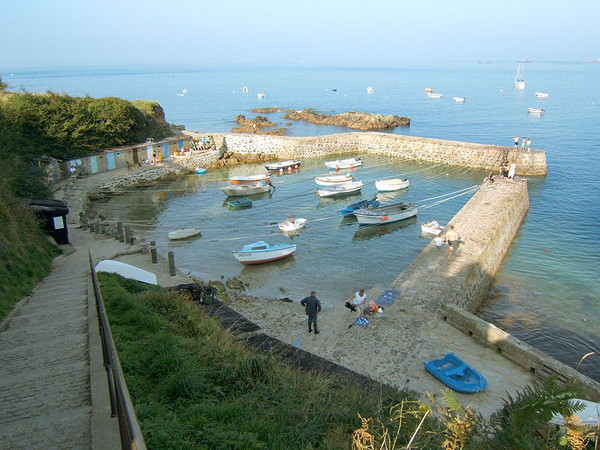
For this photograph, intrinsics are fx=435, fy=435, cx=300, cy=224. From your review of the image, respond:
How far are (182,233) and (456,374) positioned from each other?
56.2ft

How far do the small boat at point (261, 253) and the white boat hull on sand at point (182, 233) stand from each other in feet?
14.6

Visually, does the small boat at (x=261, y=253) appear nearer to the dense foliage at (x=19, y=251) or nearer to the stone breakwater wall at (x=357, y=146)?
the dense foliage at (x=19, y=251)

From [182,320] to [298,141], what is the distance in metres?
35.0

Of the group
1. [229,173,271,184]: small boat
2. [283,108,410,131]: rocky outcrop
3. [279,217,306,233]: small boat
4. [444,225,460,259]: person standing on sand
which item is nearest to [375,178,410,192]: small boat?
[229,173,271,184]: small boat

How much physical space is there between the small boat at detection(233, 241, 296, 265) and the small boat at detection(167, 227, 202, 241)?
444 cm

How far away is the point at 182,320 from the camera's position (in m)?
9.17

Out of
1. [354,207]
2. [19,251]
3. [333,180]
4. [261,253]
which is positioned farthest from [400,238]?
[19,251]

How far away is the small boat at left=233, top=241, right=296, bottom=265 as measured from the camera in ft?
65.9

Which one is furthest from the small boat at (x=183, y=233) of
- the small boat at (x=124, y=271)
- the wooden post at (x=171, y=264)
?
the small boat at (x=124, y=271)

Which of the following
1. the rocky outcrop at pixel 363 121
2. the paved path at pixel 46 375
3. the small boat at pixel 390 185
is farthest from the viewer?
the rocky outcrop at pixel 363 121

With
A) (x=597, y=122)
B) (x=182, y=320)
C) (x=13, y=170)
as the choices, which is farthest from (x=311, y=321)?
(x=597, y=122)

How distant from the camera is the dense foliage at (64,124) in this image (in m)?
31.2

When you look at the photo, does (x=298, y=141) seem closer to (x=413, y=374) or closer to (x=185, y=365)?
Result: (x=413, y=374)

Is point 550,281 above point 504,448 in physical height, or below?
below
